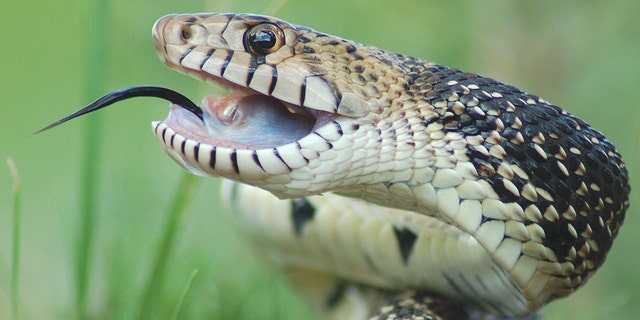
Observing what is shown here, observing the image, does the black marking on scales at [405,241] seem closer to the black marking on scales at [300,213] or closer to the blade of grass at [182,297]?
the black marking on scales at [300,213]

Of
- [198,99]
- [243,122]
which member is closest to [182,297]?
[243,122]

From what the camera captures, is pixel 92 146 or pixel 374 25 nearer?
pixel 92 146

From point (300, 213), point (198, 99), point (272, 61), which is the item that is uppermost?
point (272, 61)

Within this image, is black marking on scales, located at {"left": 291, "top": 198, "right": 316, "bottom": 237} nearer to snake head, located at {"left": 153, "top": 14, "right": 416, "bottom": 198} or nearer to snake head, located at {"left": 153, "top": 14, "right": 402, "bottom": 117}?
snake head, located at {"left": 153, "top": 14, "right": 416, "bottom": 198}

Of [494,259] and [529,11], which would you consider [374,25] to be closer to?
[529,11]

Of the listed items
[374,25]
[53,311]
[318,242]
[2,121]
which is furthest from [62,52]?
[318,242]

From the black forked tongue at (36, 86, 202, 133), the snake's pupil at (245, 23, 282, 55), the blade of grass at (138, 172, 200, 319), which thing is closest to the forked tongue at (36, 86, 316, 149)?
the black forked tongue at (36, 86, 202, 133)

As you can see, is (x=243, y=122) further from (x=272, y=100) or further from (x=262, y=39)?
(x=262, y=39)
